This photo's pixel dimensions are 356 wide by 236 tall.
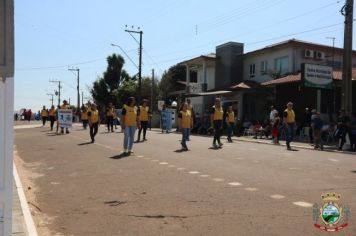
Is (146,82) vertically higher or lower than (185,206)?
higher

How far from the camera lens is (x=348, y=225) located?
5816 millimetres

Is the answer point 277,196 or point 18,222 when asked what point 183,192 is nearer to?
point 277,196

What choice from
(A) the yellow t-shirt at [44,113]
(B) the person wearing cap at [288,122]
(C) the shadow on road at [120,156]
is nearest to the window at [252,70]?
(A) the yellow t-shirt at [44,113]

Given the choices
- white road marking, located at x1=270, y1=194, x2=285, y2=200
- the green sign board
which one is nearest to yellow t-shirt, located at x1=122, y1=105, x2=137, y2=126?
white road marking, located at x1=270, y1=194, x2=285, y2=200

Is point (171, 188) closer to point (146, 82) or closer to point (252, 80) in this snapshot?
point (252, 80)

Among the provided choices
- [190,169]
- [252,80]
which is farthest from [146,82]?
[190,169]

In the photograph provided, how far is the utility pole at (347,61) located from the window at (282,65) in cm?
1207

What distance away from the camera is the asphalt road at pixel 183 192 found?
19.7 feet

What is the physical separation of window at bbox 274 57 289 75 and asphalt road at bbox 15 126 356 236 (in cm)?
2033

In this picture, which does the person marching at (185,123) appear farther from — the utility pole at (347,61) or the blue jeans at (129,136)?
the utility pole at (347,61)

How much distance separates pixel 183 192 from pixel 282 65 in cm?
2706

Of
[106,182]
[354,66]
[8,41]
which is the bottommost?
[106,182]

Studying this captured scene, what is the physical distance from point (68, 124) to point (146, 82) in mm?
39071

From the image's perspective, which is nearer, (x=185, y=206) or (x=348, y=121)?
(x=185, y=206)
